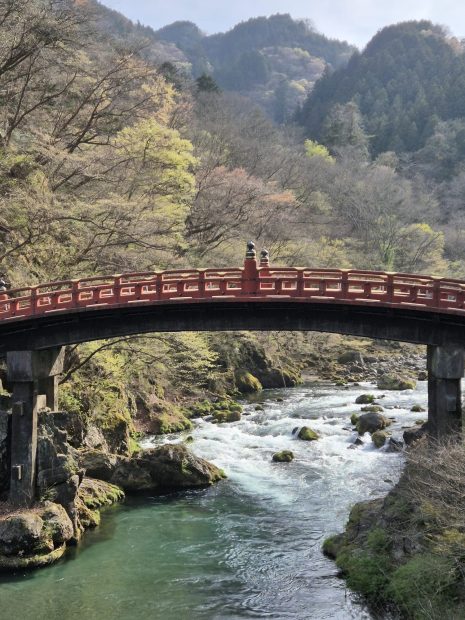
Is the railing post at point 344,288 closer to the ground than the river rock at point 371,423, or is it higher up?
higher up

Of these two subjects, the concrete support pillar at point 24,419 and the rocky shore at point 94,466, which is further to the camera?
the concrete support pillar at point 24,419

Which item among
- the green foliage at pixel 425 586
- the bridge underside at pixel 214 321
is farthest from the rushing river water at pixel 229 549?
the bridge underside at pixel 214 321

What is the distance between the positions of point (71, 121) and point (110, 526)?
21.6 m

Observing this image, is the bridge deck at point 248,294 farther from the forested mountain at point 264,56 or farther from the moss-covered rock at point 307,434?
the forested mountain at point 264,56

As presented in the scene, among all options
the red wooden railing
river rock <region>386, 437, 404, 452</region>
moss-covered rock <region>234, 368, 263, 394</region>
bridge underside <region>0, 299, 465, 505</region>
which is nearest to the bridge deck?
the red wooden railing

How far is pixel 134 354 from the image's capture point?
29.0 metres

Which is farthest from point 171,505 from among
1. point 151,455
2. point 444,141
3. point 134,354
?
point 444,141

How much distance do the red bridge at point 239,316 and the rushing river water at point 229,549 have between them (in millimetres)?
3681

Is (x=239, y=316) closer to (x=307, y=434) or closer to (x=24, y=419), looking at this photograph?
(x=24, y=419)

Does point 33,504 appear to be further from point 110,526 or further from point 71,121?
point 71,121

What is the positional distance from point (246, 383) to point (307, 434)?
12.2 m

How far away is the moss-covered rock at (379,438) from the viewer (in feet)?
92.9

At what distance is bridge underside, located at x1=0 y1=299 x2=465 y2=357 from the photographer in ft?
66.4

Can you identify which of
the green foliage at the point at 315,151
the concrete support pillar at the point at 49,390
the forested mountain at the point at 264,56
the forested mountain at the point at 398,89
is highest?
the forested mountain at the point at 264,56
